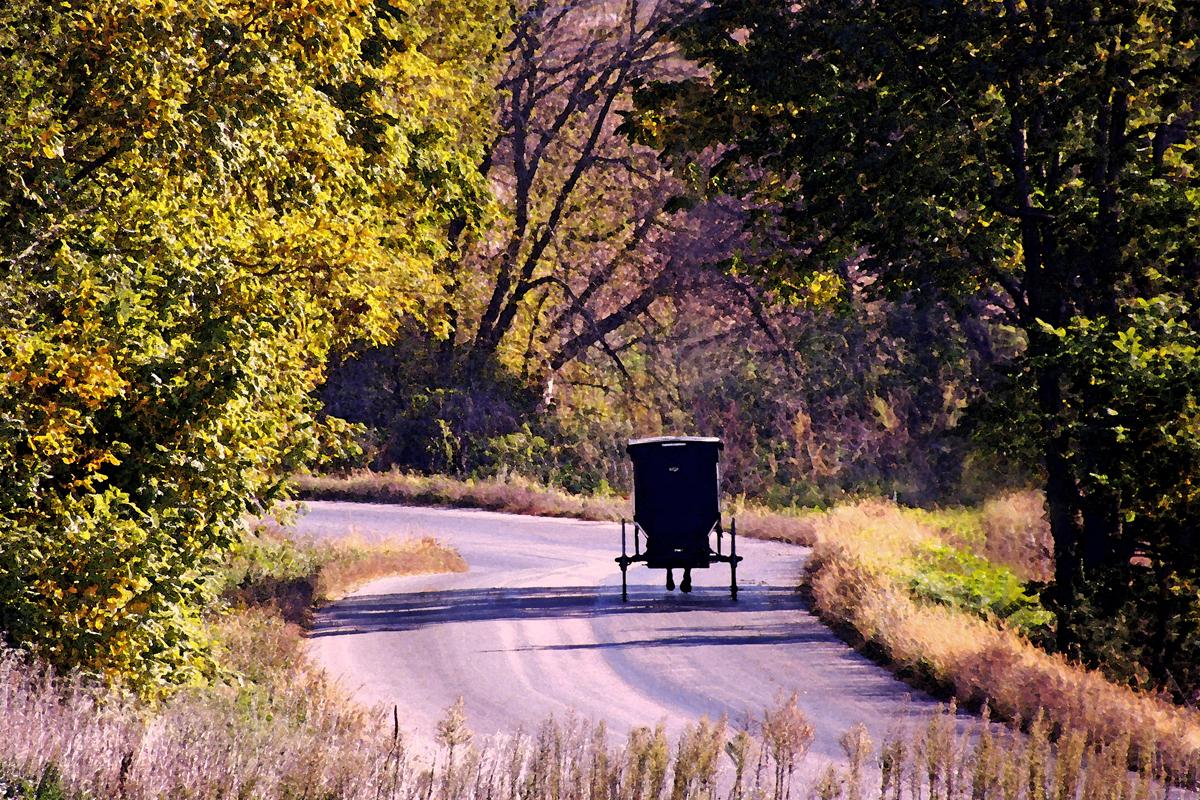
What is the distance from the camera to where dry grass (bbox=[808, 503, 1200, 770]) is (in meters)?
12.5

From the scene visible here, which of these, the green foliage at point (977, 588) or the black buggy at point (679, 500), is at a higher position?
the black buggy at point (679, 500)

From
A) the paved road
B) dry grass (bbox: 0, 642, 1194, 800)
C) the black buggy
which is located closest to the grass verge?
dry grass (bbox: 0, 642, 1194, 800)

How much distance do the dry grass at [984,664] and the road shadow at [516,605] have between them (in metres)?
1.18

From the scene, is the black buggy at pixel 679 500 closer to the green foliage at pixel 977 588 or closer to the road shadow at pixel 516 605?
the road shadow at pixel 516 605

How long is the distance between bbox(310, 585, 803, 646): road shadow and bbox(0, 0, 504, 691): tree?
6.39 m

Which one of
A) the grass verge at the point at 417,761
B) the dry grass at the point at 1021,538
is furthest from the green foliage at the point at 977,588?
the grass verge at the point at 417,761

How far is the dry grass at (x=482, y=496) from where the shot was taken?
40.5m

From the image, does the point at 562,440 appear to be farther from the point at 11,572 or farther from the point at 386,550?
the point at 11,572

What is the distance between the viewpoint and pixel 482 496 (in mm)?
42812

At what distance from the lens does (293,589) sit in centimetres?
2350

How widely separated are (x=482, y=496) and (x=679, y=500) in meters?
20.5

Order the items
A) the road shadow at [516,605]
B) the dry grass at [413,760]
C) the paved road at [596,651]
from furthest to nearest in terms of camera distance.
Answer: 1. the road shadow at [516,605]
2. the paved road at [596,651]
3. the dry grass at [413,760]

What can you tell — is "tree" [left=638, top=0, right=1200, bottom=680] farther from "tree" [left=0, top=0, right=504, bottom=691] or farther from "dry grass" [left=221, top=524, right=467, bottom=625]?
"dry grass" [left=221, top=524, right=467, bottom=625]

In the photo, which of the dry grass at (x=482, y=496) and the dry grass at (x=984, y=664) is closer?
the dry grass at (x=984, y=664)
